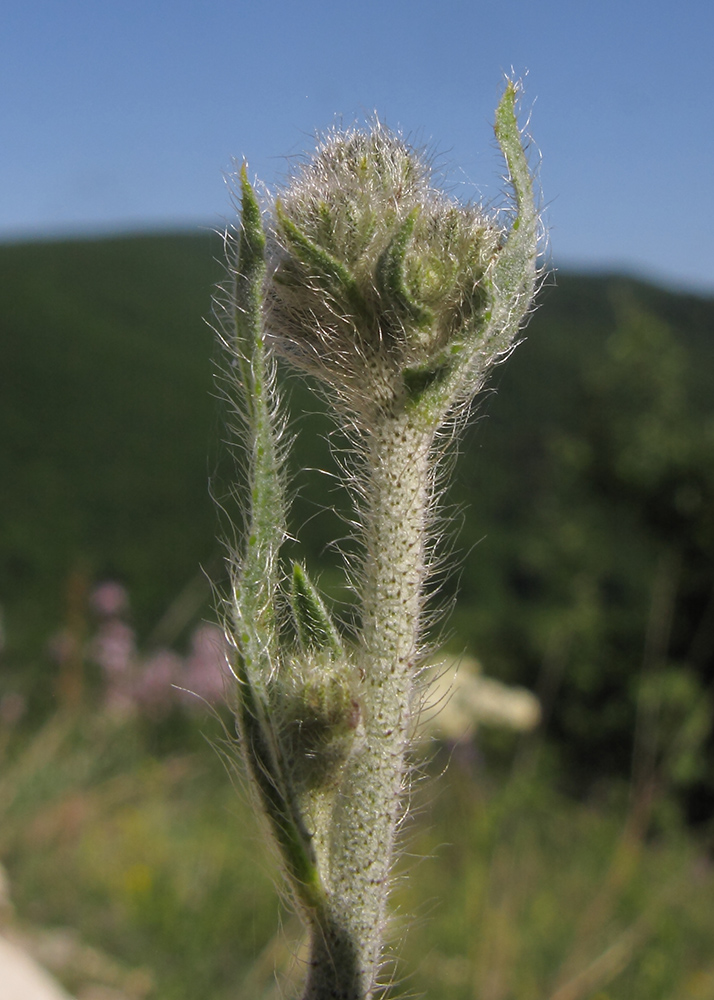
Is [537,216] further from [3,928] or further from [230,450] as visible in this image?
[3,928]

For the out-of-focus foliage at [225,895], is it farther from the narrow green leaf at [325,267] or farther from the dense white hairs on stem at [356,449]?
the narrow green leaf at [325,267]

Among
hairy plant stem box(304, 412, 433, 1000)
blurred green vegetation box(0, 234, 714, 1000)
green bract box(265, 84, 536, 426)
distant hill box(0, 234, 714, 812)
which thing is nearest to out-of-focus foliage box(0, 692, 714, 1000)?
blurred green vegetation box(0, 234, 714, 1000)

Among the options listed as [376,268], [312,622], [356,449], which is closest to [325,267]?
[376,268]

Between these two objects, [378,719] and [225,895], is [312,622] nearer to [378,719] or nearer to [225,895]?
[378,719]

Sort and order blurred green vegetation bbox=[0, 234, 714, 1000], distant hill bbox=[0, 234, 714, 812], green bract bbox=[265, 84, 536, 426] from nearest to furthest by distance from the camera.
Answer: green bract bbox=[265, 84, 536, 426] < blurred green vegetation bbox=[0, 234, 714, 1000] < distant hill bbox=[0, 234, 714, 812]

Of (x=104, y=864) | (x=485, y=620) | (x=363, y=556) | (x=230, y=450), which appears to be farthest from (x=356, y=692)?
(x=485, y=620)

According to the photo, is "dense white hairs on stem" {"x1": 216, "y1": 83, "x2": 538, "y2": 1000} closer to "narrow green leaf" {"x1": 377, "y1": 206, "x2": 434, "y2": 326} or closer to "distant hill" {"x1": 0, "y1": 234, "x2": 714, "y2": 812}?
"narrow green leaf" {"x1": 377, "y1": 206, "x2": 434, "y2": 326}
